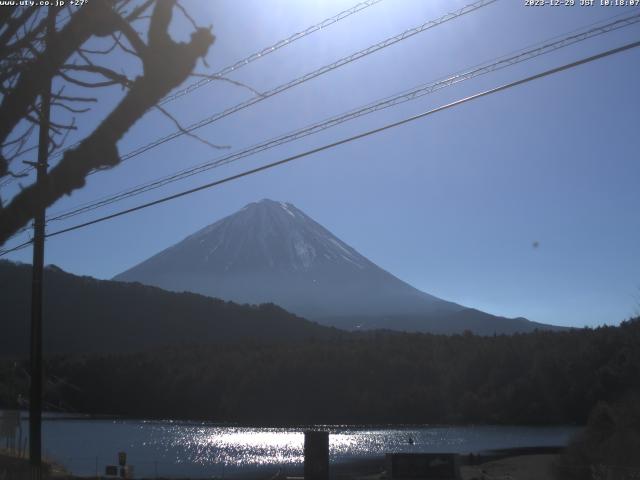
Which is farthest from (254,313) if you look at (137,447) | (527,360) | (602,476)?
(602,476)

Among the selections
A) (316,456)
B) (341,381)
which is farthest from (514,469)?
(341,381)

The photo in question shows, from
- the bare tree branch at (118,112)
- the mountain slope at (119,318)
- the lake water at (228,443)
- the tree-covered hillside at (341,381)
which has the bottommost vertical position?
the lake water at (228,443)

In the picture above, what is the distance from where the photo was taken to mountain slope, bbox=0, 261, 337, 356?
317 ft

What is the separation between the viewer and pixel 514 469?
145 ft

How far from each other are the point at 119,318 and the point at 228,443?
49.5 m

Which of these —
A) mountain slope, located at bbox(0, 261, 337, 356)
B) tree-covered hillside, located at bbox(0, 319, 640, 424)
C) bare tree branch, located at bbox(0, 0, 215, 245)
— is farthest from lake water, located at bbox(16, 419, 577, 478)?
bare tree branch, located at bbox(0, 0, 215, 245)

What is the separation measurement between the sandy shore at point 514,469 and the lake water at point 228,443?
7.92 metres

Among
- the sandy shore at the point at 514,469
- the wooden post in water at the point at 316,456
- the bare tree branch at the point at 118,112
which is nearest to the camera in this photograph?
the bare tree branch at the point at 118,112

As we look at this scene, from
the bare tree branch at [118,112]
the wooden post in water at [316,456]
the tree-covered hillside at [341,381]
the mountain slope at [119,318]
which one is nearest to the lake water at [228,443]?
the tree-covered hillside at [341,381]

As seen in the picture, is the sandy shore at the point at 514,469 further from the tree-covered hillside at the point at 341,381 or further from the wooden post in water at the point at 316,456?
the tree-covered hillside at the point at 341,381

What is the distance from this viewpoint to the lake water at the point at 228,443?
48.7m

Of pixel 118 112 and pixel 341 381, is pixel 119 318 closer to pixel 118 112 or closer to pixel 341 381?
pixel 341 381

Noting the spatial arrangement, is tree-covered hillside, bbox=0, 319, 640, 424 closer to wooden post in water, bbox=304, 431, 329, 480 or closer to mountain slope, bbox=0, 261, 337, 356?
mountain slope, bbox=0, 261, 337, 356

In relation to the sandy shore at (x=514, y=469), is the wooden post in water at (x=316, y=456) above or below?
above
